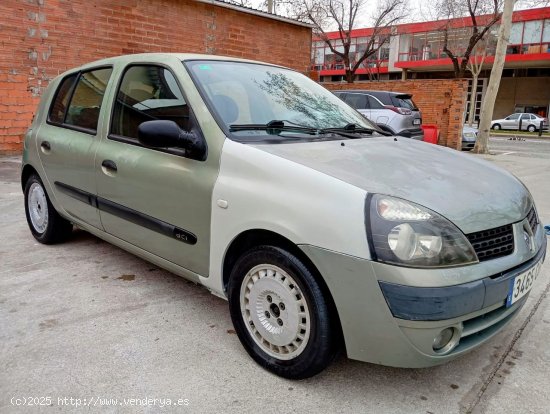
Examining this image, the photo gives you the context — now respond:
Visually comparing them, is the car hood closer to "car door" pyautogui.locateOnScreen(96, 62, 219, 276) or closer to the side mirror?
the side mirror

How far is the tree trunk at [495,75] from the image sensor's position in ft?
44.7

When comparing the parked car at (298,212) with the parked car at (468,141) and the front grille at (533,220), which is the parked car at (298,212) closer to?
the front grille at (533,220)

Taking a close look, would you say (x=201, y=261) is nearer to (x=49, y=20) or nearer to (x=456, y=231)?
(x=456, y=231)

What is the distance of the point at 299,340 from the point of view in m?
2.21

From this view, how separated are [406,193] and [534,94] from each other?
1737 inches

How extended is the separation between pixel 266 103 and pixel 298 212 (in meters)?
1.09

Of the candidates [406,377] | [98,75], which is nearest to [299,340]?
[406,377]

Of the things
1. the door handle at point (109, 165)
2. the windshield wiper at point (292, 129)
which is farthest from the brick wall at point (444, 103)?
the door handle at point (109, 165)

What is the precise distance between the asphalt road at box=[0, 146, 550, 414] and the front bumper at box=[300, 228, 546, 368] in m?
0.32

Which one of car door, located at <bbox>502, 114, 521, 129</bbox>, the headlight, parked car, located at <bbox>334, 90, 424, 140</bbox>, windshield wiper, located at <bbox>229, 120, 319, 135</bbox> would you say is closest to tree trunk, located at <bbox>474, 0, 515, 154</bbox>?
parked car, located at <bbox>334, 90, 424, 140</bbox>

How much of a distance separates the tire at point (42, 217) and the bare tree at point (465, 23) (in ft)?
92.7

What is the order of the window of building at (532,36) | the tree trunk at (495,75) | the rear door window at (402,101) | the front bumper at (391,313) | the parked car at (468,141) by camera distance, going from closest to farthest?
1. the front bumper at (391,313)
2. the rear door window at (402,101)
3. the tree trunk at (495,75)
4. the parked car at (468,141)
5. the window of building at (532,36)

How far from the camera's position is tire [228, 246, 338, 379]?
6.83ft

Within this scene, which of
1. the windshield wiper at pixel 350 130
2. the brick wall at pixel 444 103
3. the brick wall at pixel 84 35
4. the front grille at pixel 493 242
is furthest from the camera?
the brick wall at pixel 444 103
